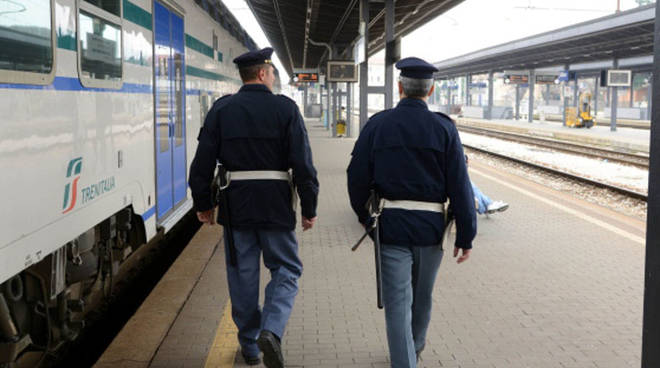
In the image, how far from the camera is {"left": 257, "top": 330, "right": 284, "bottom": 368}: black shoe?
3801 millimetres

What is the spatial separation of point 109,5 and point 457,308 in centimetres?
337

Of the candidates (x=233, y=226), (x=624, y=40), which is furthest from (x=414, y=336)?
(x=624, y=40)

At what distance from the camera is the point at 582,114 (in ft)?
129

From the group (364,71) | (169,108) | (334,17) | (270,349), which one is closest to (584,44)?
(334,17)

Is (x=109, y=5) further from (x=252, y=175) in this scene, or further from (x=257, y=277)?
(x=257, y=277)

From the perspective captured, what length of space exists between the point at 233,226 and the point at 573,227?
6.49 meters

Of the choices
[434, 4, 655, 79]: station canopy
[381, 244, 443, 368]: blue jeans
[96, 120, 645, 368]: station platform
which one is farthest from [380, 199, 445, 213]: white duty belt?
[434, 4, 655, 79]: station canopy

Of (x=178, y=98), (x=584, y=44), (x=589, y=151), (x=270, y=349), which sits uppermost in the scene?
(x=584, y=44)

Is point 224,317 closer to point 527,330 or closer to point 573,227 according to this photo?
point 527,330

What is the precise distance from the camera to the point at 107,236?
4766mm

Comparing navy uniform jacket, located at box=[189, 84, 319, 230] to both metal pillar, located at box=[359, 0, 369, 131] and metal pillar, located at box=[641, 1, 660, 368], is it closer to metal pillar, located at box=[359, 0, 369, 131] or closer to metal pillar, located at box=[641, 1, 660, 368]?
metal pillar, located at box=[641, 1, 660, 368]

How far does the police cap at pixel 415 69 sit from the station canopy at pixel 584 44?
21.2 metres

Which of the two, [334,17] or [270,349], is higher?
[334,17]

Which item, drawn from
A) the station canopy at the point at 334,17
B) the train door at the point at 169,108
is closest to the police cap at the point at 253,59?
the train door at the point at 169,108
